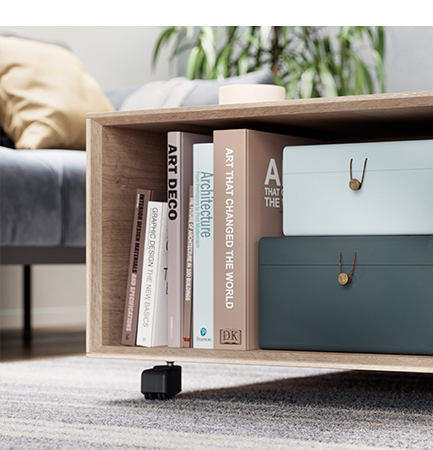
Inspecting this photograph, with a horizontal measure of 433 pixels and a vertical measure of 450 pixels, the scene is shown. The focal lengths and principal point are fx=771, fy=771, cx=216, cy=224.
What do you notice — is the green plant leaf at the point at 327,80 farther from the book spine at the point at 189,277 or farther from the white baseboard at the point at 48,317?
the book spine at the point at 189,277

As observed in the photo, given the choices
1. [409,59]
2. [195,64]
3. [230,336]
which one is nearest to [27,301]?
[195,64]

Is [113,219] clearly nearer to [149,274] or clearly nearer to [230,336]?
[149,274]

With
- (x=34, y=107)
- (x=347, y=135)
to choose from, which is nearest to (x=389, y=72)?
(x=34, y=107)

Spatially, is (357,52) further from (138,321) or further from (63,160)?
(138,321)

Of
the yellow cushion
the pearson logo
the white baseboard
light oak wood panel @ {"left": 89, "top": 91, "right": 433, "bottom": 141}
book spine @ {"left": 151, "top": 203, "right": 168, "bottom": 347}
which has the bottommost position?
the white baseboard

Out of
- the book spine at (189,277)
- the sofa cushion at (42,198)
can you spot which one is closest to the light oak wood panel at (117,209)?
the book spine at (189,277)

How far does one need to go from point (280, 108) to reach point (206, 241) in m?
0.24

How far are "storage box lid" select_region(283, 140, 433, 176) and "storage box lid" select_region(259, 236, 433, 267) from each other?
110mm

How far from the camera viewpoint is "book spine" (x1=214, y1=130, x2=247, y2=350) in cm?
119

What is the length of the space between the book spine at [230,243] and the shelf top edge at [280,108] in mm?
44

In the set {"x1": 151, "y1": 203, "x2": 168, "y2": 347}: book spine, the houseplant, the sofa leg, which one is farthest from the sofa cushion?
the houseplant

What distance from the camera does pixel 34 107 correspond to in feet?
6.84

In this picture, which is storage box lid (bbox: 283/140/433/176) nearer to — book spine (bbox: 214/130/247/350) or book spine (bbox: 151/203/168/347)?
book spine (bbox: 214/130/247/350)

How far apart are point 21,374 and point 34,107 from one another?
803 millimetres
